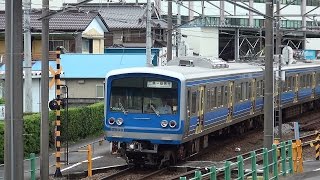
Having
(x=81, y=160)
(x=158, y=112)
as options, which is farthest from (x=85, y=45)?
(x=158, y=112)

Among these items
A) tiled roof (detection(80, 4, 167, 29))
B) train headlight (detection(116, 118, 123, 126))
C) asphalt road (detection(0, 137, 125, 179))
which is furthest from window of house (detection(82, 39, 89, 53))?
train headlight (detection(116, 118, 123, 126))

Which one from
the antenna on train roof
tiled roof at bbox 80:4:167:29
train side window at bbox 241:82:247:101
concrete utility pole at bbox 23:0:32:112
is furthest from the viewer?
tiled roof at bbox 80:4:167:29

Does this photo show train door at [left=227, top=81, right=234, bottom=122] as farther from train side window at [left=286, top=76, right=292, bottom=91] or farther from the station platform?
train side window at [left=286, top=76, right=292, bottom=91]

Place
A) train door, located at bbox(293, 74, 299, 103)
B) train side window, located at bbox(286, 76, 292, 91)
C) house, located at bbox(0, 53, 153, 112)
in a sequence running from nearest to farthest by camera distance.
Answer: train side window, located at bbox(286, 76, 292, 91) → train door, located at bbox(293, 74, 299, 103) → house, located at bbox(0, 53, 153, 112)

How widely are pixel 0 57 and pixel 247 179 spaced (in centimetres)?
2296

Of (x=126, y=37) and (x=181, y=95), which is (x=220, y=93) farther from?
(x=126, y=37)

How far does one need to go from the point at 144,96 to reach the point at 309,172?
4.30m

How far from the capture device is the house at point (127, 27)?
49.1 m

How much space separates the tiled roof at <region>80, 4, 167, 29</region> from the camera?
48938mm

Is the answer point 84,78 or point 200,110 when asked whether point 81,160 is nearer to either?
point 200,110

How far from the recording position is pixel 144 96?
1711cm

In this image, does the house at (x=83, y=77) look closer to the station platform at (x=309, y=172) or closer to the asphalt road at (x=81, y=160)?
the asphalt road at (x=81, y=160)

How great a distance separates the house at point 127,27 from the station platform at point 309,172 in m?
30.2

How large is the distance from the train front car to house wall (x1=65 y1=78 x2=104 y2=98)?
46.6 ft
